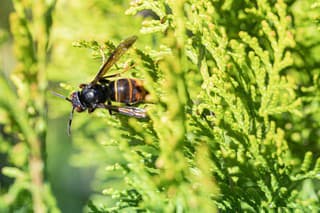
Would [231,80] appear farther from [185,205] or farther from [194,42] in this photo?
[185,205]

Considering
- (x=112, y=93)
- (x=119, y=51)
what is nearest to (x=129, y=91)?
(x=112, y=93)

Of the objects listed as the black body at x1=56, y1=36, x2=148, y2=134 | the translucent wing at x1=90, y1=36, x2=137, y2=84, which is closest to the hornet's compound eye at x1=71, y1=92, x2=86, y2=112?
the black body at x1=56, y1=36, x2=148, y2=134

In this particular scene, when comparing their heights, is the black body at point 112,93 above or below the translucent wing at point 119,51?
below

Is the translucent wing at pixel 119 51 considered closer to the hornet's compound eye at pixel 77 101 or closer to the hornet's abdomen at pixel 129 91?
the hornet's abdomen at pixel 129 91

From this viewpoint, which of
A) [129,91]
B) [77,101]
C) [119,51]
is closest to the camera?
[119,51]

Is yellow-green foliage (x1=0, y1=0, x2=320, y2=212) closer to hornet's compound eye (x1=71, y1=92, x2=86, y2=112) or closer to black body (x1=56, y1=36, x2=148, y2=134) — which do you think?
black body (x1=56, y1=36, x2=148, y2=134)

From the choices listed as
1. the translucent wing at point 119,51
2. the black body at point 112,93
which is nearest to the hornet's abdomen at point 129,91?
the black body at point 112,93

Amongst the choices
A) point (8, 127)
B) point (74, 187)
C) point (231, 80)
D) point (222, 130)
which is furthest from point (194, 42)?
point (74, 187)

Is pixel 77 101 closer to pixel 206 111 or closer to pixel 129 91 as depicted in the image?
pixel 129 91

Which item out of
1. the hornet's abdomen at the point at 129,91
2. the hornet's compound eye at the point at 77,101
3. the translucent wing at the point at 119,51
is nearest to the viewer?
the translucent wing at the point at 119,51

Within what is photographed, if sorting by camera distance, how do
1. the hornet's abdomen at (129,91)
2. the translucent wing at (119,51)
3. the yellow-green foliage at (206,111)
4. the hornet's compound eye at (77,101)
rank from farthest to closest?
1. the hornet's compound eye at (77,101)
2. the hornet's abdomen at (129,91)
3. the translucent wing at (119,51)
4. the yellow-green foliage at (206,111)
